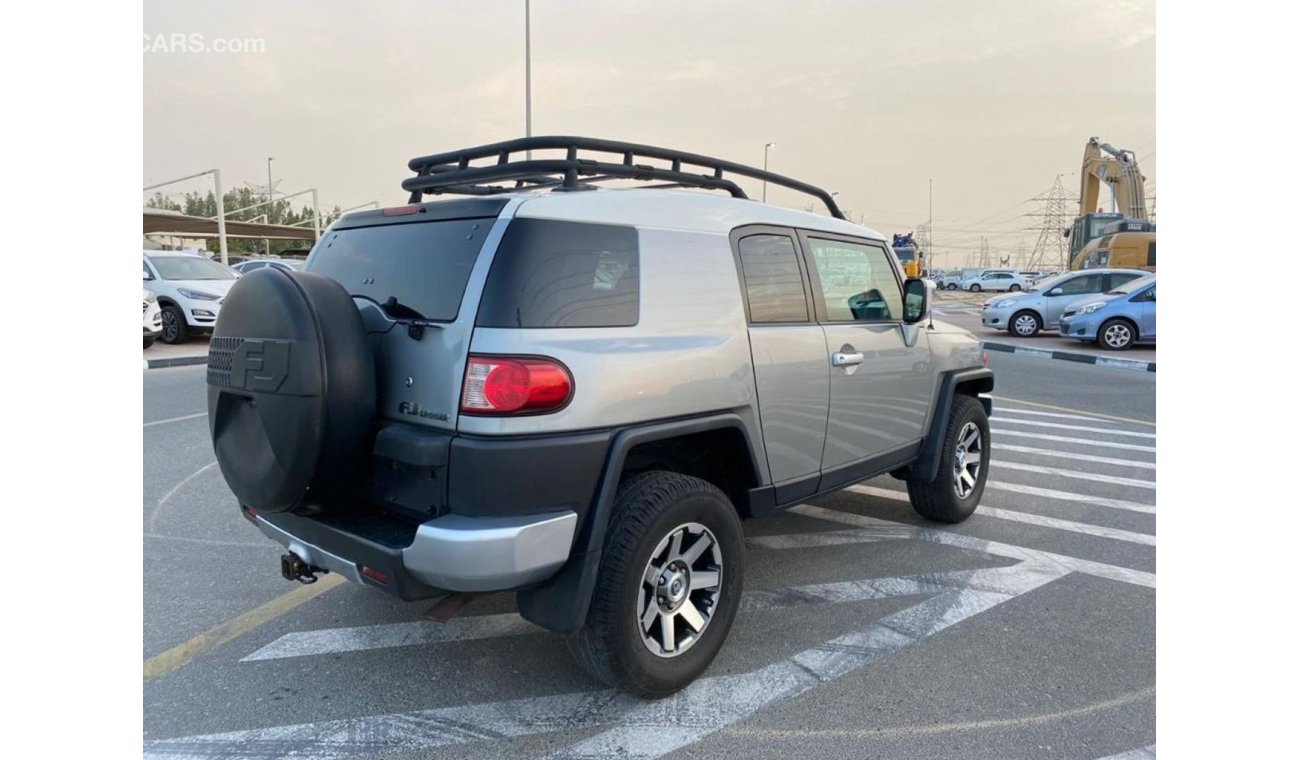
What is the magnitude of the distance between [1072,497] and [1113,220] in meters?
33.4

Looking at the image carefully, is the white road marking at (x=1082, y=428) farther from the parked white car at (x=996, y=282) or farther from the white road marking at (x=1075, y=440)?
the parked white car at (x=996, y=282)

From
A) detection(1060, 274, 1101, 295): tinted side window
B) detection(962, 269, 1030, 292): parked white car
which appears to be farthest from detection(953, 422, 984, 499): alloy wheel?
detection(962, 269, 1030, 292): parked white car

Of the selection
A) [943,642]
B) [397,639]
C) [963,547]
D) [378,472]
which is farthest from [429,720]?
[963,547]

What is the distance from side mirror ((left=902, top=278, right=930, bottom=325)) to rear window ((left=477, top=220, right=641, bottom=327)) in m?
2.10

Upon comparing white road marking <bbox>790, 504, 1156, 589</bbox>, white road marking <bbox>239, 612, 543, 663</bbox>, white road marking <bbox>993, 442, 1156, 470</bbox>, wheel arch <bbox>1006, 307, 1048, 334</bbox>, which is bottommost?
white road marking <bbox>239, 612, 543, 663</bbox>

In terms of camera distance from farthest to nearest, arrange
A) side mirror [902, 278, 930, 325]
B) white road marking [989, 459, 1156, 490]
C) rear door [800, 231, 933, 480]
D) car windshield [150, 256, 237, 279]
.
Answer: car windshield [150, 256, 237, 279] < white road marking [989, 459, 1156, 490] < side mirror [902, 278, 930, 325] < rear door [800, 231, 933, 480]

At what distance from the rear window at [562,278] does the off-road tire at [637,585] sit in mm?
657

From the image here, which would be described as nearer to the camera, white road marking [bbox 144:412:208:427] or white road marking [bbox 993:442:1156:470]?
white road marking [bbox 993:442:1156:470]

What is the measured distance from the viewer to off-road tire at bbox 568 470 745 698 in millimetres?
2805

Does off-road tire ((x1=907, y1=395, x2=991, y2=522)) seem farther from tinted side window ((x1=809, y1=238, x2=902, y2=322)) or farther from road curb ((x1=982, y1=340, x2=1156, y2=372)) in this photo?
road curb ((x1=982, y1=340, x2=1156, y2=372))

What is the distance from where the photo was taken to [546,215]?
282 centimetres

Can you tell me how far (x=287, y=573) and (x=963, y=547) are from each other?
12.1ft

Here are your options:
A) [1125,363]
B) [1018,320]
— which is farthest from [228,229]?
[1125,363]

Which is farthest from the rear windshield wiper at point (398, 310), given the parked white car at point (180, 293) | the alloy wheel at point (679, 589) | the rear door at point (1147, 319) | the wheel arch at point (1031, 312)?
the wheel arch at point (1031, 312)
